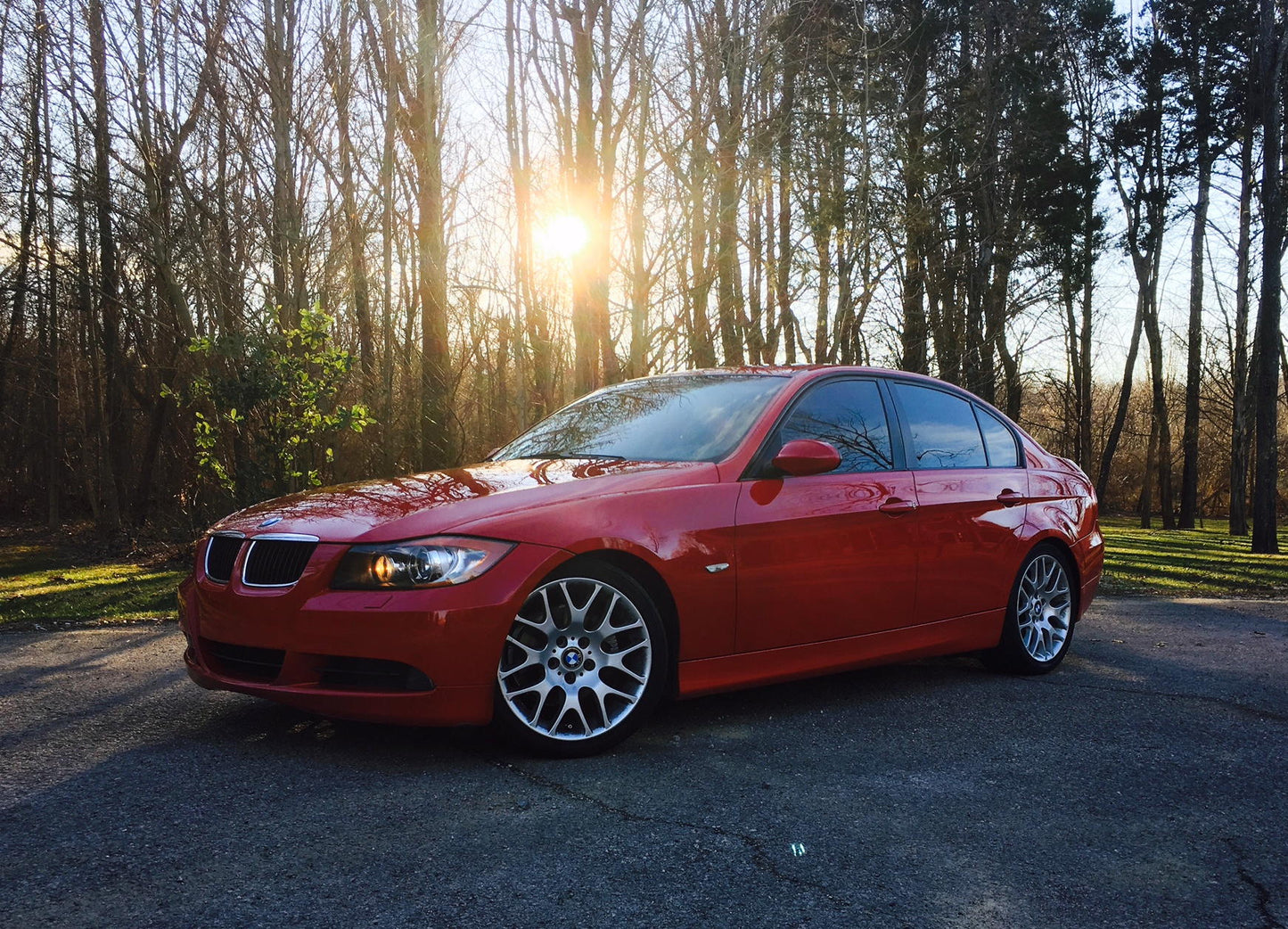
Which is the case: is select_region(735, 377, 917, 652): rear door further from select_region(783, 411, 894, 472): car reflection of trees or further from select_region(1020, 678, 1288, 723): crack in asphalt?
select_region(1020, 678, 1288, 723): crack in asphalt

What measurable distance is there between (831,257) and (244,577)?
507 inches

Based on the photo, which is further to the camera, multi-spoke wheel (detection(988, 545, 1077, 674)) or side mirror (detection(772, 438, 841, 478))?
multi-spoke wheel (detection(988, 545, 1077, 674))

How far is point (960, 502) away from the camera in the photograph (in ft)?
18.0

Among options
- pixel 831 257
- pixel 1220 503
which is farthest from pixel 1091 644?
pixel 1220 503

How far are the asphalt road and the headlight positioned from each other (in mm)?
659

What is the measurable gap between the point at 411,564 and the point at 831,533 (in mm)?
1914

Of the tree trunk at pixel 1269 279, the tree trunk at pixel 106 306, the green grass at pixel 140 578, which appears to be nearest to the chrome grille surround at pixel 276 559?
the green grass at pixel 140 578

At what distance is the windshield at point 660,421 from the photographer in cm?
486

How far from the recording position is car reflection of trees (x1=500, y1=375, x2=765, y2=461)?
16.0 feet

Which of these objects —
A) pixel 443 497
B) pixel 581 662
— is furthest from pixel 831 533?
pixel 443 497

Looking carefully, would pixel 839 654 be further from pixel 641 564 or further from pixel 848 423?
pixel 641 564

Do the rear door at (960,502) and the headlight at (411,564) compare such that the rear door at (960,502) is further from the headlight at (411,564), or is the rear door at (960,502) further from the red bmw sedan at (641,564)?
the headlight at (411,564)

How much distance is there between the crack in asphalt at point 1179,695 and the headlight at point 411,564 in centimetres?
338

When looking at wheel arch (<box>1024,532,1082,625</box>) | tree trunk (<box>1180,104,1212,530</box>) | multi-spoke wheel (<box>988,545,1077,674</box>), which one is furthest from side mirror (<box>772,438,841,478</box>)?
tree trunk (<box>1180,104,1212,530</box>)
